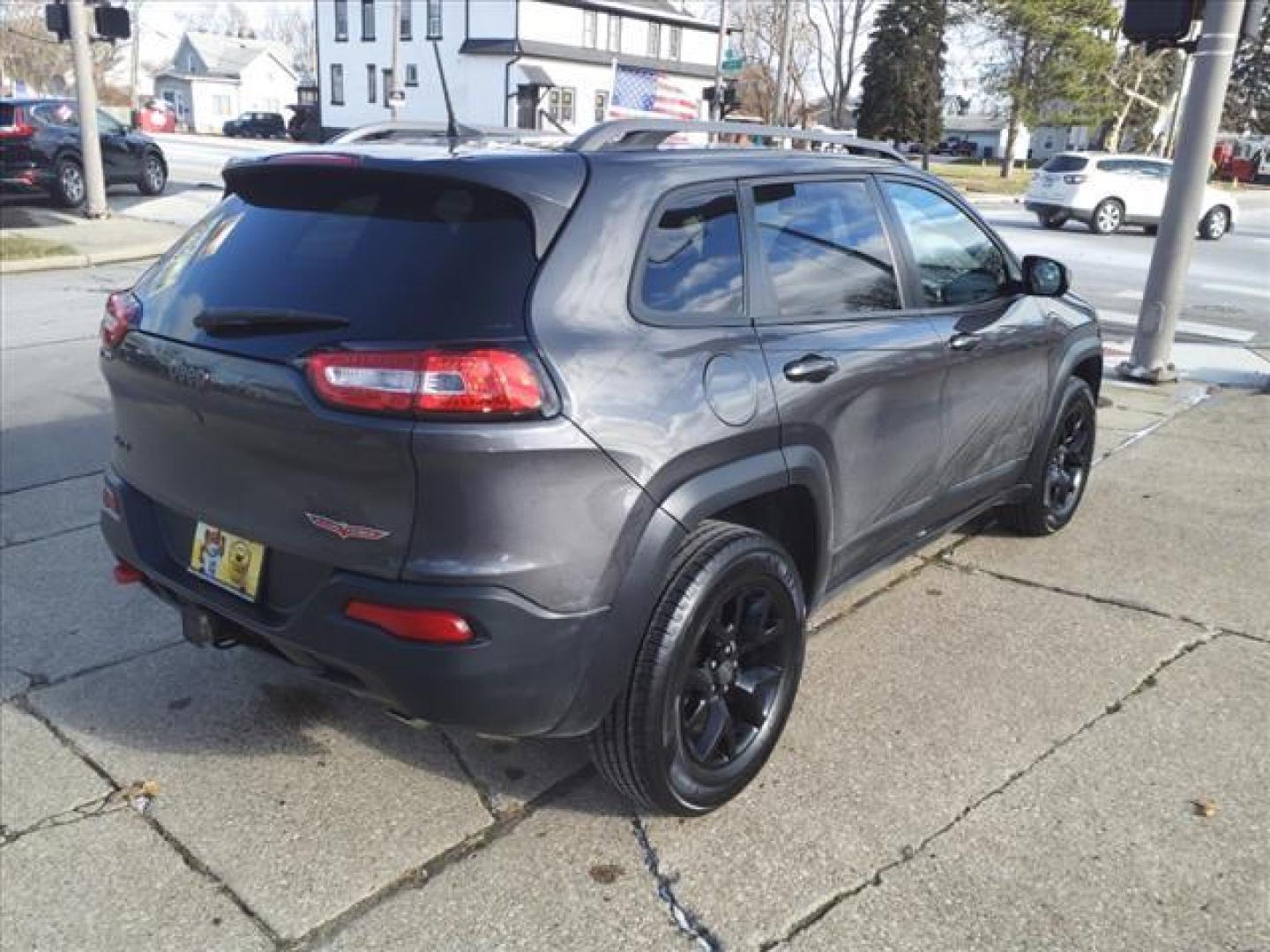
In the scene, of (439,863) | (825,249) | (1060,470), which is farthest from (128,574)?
(1060,470)

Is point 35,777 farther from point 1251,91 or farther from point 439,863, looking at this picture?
point 1251,91

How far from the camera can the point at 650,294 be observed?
8.87ft

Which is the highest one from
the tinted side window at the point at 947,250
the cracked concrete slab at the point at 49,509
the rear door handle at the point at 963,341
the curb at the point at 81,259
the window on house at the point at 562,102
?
the window on house at the point at 562,102

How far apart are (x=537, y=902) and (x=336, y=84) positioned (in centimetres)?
5935

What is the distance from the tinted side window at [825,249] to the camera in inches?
124

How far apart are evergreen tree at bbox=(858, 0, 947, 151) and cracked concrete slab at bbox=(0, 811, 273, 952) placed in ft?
161

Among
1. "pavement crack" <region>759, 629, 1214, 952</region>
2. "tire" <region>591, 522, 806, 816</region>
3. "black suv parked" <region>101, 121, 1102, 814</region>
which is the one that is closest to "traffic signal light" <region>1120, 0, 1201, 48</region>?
"pavement crack" <region>759, 629, 1214, 952</region>

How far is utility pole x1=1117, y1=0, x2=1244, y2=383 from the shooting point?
7.45 metres

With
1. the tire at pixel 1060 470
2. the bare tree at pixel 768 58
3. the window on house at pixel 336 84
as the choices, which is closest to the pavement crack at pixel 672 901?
the tire at pixel 1060 470

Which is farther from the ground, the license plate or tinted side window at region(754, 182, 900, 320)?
tinted side window at region(754, 182, 900, 320)

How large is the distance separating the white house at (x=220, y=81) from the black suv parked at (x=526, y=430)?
87.7 metres

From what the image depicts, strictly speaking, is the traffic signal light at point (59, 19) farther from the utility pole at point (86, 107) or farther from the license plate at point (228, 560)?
the license plate at point (228, 560)

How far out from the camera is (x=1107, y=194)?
21.6 m

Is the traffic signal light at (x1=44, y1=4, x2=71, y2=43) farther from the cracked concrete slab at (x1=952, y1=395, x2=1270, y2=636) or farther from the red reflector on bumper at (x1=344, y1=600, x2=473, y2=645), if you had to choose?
the red reflector on bumper at (x1=344, y1=600, x2=473, y2=645)
